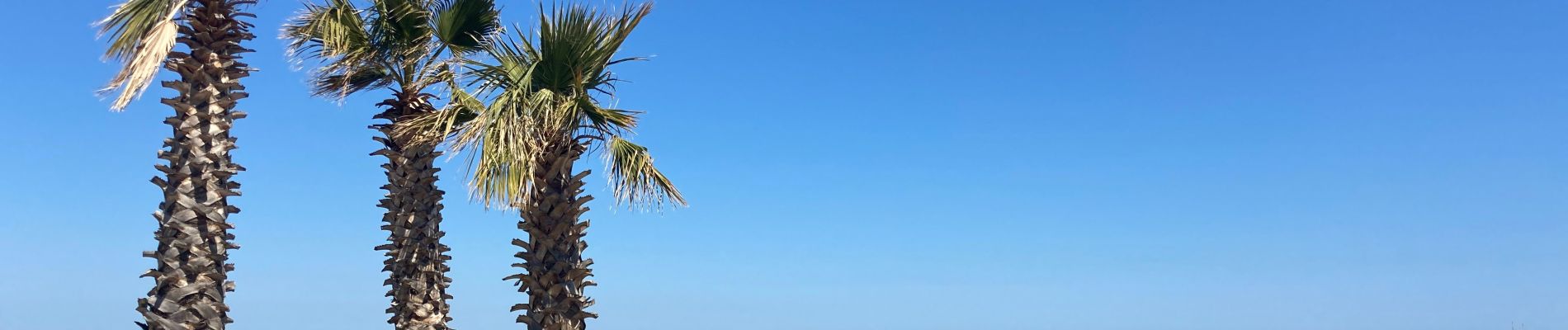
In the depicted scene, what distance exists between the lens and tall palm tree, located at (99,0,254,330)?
41.6 feet

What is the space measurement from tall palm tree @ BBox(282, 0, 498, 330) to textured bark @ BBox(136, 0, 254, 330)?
9.55ft

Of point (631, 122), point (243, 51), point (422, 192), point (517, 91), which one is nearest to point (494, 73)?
point (517, 91)

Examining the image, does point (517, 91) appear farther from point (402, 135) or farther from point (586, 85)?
point (402, 135)

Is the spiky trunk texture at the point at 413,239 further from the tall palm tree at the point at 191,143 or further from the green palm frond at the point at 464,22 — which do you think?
the tall palm tree at the point at 191,143

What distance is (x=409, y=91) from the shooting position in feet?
57.5

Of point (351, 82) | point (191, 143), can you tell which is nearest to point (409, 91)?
point (351, 82)

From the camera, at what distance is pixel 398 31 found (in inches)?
666

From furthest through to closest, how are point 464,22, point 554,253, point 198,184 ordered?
point 464,22 < point 554,253 < point 198,184

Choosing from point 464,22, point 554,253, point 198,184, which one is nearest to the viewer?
point 198,184

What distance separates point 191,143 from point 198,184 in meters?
0.45

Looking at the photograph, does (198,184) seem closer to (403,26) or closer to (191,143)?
(191,143)

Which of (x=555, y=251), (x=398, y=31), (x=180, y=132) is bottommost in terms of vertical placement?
(x=555, y=251)

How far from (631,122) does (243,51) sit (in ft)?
14.2

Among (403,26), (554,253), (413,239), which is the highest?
(403,26)
